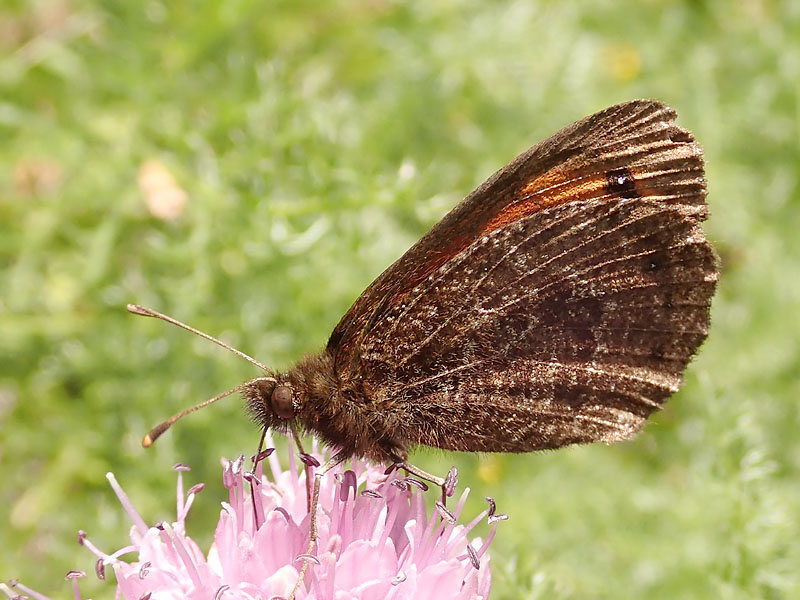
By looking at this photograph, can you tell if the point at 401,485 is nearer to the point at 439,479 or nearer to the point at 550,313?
the point at 439,479

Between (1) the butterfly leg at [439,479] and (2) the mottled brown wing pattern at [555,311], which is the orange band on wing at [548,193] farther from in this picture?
(1) the butterfly leg at [439,479]

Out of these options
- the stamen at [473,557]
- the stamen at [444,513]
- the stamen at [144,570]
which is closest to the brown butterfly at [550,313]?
the stamen at [444,513]

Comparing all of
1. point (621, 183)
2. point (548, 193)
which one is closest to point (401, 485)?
point (548, 193)

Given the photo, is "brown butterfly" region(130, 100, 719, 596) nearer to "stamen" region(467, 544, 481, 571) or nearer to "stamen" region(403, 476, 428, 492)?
"stamen" region(403, 476, 428, 492)

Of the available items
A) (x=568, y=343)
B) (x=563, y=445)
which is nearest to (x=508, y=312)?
(x=568, y=343)

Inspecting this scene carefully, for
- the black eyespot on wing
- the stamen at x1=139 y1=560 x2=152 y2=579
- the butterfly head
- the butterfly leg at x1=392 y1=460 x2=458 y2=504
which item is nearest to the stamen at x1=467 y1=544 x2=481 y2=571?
the butterfly leg at x1=392 y1=460 x2=458 y2=504

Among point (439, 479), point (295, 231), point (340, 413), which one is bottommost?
point (439, 479)
